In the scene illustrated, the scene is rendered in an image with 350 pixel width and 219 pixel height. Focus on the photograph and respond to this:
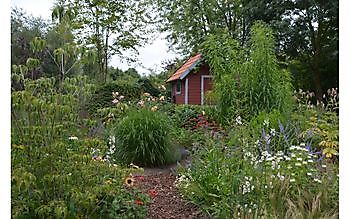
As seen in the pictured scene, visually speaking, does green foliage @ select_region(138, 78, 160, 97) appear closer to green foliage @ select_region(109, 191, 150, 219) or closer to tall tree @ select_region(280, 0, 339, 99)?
tall tree @ select_region(280, 0, 339, 99)

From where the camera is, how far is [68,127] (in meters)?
2.38

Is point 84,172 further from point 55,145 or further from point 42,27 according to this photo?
point 42,27

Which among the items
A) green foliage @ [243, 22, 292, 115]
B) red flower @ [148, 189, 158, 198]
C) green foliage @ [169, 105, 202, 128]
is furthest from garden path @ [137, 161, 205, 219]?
green foliage @ [169, 105, 202, 128]

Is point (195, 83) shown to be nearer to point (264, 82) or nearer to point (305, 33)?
point (305, 33)

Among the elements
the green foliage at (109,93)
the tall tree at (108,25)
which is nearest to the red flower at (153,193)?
the green foliage at (109,93)

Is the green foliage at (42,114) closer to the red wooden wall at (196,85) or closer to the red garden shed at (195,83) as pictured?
the red garden shed at (195,83)

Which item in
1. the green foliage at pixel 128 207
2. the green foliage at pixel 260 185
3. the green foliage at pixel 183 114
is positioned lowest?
the green foliage at pixel 128 207

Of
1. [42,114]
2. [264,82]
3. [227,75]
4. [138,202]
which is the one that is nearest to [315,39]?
[227,75]

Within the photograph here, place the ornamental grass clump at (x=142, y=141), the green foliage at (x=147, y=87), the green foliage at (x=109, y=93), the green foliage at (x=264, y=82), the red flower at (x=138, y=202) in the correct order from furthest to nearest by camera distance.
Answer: the green foliage at (x=147, y=87) < the green foliage at (x=109, y=93) < the green foliage at (x=264, y=82) < the ornamental grass clump at (x=142, y=141) < the red flower at (x=138, y=202)

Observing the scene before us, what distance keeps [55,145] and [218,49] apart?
4.96 m

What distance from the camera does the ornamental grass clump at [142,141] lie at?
15.8 feet

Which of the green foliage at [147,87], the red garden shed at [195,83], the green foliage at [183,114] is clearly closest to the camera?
the green foliage at [183,114]

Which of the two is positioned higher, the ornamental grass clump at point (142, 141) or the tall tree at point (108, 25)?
the tall tree at point (108, 25)
